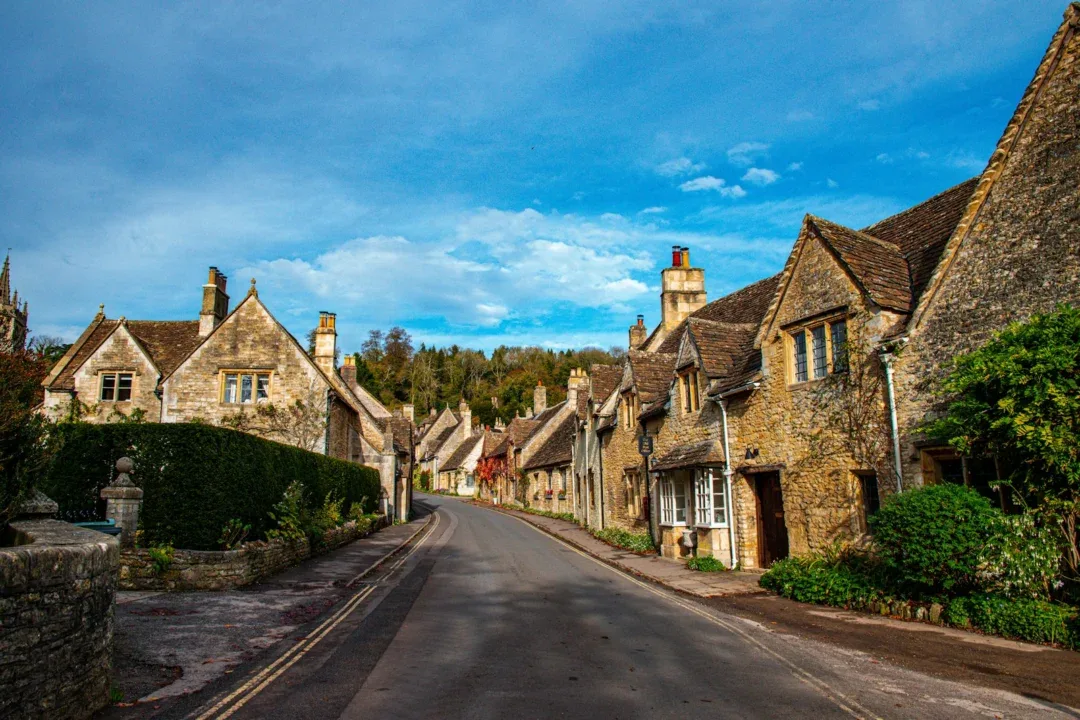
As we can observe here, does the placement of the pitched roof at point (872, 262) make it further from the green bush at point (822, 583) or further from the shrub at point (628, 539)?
the shrub at point (628, 539)

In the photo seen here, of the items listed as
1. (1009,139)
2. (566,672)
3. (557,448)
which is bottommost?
(566,672)

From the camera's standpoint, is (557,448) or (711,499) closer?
(711,499)

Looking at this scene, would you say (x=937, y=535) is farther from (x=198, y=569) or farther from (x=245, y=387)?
(x=245, y=387)

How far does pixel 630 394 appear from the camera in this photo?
2636 centimetres

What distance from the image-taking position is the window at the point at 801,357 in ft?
51.6

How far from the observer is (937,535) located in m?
10.4

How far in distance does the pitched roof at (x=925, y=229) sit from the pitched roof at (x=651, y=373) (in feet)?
30.6

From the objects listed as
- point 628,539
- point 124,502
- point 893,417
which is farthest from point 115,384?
point 893,417

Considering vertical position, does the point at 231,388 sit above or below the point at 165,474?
above

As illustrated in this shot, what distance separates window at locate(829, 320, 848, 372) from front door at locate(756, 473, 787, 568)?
3.44m

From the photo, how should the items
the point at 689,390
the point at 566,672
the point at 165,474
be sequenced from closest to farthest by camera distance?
1. the point at 566,672
2. the point at 165,474
3. the point at 689,390

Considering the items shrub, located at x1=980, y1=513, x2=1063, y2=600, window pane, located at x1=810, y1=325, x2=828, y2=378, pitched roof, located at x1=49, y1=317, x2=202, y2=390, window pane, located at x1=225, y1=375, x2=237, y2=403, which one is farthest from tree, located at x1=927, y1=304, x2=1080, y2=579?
pitched roof, located at x1=49, y1=317, x2=202, y2=390

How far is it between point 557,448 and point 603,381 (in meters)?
11.8

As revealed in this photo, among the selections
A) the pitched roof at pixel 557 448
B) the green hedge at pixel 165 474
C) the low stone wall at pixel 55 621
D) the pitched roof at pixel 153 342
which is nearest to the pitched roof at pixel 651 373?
the pitched roof at pixel 557 448
